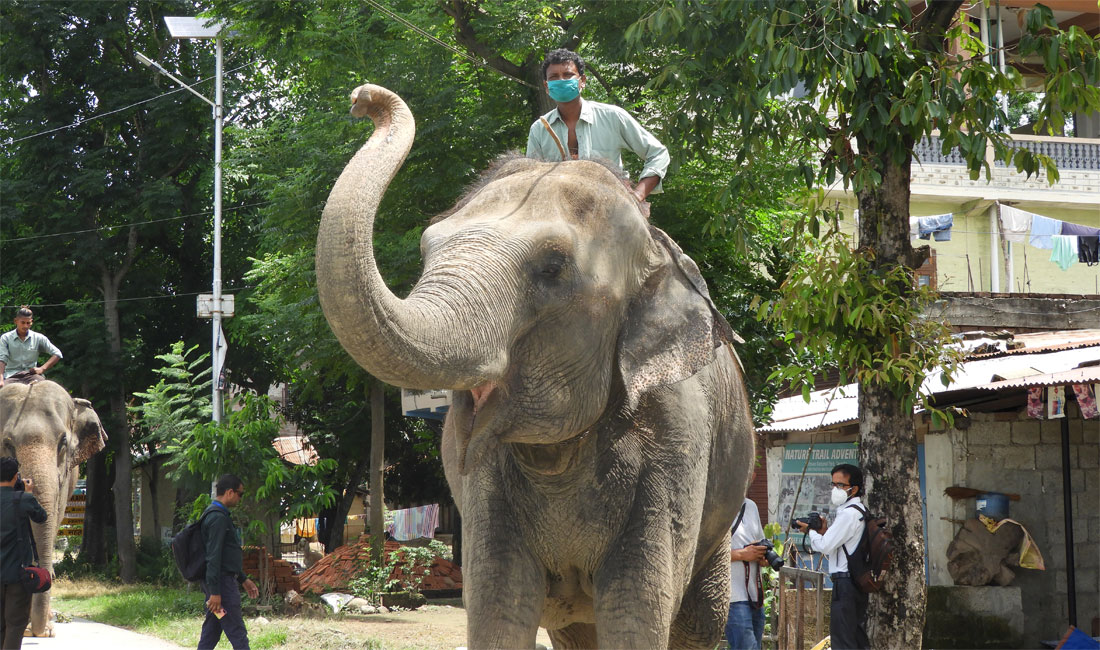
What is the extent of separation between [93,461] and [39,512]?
1654 centimetres

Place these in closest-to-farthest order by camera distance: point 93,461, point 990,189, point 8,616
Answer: point 8,616 < point 990,189 < point 93,461

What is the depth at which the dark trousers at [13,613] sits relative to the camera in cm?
796

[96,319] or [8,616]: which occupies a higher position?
[96,319]

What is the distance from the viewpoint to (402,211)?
1273 cm

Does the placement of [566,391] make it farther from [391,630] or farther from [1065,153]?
[1065,153]

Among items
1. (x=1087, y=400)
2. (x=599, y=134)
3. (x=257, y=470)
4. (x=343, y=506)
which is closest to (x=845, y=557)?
(x=1087, y=400)

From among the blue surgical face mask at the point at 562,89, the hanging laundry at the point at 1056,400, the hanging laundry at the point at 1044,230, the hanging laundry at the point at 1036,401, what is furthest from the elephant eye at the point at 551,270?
Result: the hanging laundry at the point at 1044,230

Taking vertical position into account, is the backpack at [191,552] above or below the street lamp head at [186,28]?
below

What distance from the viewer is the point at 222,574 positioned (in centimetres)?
860

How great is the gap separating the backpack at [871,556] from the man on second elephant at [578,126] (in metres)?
3.96

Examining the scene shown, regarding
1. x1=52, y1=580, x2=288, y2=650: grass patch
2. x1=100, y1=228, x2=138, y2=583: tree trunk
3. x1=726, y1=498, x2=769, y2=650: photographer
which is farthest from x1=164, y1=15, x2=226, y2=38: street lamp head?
x1=726, y1=498, x2=769, y2=650: photographer

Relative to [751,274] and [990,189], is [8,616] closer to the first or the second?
[751,274]

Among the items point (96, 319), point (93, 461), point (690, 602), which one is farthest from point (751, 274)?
point (93, 461)

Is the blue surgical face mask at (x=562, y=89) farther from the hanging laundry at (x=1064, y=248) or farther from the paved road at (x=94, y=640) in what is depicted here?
the hanging laundry at (x=1064, y=248)
